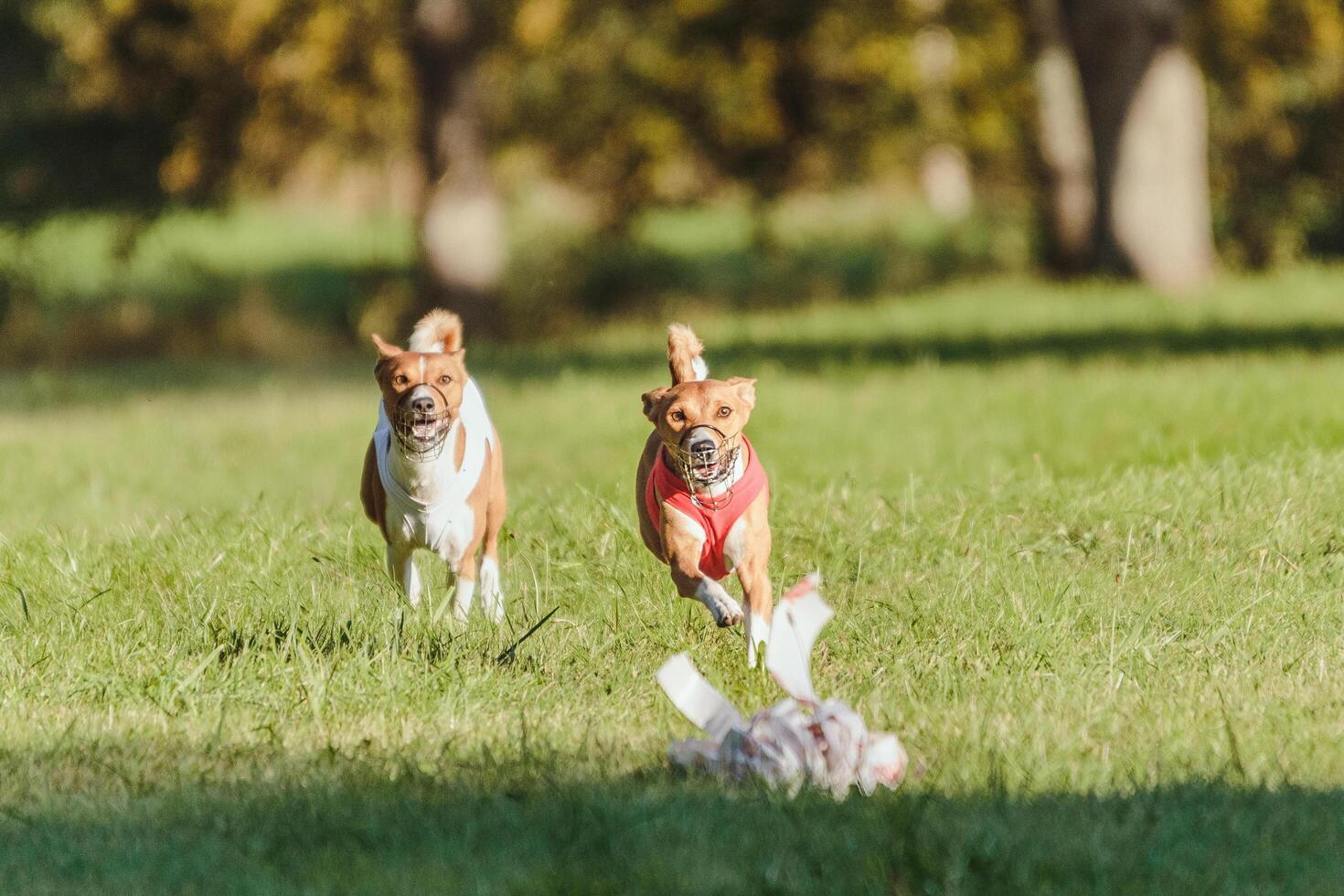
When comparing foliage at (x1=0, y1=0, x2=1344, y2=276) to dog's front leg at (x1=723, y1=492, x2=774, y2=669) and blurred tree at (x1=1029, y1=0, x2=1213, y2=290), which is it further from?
dog's front leg at (x1=723, y1=492, x2=774, y2=669)

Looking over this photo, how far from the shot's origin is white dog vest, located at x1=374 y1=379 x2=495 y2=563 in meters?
5.71

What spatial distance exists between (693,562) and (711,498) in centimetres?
23

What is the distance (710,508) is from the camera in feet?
16.9

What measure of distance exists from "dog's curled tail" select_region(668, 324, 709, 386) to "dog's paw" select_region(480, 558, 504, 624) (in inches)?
39.6

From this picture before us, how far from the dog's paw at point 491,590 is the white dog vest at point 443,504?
23 centimetres

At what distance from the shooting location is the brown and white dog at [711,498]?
198 inches

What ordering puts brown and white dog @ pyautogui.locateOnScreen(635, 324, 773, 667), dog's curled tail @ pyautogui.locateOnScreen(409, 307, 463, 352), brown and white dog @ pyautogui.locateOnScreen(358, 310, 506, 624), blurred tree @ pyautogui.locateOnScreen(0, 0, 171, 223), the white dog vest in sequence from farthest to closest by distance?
blurred tree @ pyautogui.locateOnScreen(0, 0, 171, 223) < dog's curled tail @ pyautogui.locateOnScreen(409, 307, 463, 352) < the white dog vest < brown and white dog @ pyautogui.locateOnScreen(358, 310, 506, 624) < brown and white dog @ pyautogui.locateOnScreen(635, 324, 773, 667)

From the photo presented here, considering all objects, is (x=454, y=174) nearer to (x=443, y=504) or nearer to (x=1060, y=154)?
(x=1060, y=154)

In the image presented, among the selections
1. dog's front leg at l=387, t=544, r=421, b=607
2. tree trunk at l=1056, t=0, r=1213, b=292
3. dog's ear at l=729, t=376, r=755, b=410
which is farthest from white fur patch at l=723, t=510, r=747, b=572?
tree trunk at l=1056, t=0, r=1213, b=292

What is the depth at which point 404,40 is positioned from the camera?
63.5 feet

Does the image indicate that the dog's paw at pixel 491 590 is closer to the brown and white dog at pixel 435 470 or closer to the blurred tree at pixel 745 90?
the brown and white dog at pixel 435 470

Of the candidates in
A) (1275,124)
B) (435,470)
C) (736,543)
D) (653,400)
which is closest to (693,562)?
(736,543)

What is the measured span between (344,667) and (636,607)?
1.08 metres

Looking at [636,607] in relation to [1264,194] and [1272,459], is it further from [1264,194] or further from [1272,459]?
[1264,194]
